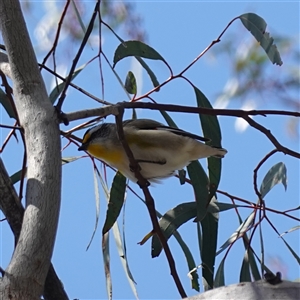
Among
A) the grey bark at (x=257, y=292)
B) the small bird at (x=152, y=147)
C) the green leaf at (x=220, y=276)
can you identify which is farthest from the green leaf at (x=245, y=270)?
the grey bark at (x=257, y=292)

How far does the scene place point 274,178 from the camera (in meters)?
2.16

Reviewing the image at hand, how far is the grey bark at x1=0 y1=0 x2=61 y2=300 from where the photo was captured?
39.3 inches

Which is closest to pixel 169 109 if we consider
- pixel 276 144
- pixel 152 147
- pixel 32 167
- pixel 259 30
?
pixel 276 144

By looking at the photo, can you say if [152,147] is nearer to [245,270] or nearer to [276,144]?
[245,270]

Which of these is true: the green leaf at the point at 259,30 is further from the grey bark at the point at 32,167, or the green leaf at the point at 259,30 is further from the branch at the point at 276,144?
the grey bark at the point at 32,167

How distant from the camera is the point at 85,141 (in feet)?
7.33

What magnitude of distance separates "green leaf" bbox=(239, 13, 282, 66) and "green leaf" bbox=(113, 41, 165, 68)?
0.96ft

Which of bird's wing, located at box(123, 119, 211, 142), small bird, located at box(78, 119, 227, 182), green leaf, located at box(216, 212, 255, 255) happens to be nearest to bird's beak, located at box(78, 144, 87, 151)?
small bird, located at box(78, 119, 227, 182)

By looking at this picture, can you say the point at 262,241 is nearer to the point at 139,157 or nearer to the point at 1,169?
the point at 139,157

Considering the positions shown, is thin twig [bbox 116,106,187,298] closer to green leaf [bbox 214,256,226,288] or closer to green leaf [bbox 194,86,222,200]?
green leaf [bbox 194,86,222,200]

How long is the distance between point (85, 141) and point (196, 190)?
508 mm

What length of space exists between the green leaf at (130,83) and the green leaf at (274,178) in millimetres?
557

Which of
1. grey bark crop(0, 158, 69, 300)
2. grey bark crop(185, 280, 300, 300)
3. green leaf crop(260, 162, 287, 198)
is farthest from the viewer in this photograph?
green leaf crop(260, 162, 287, 198)

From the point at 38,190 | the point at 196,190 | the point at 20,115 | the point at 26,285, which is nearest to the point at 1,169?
the point at 20,115
